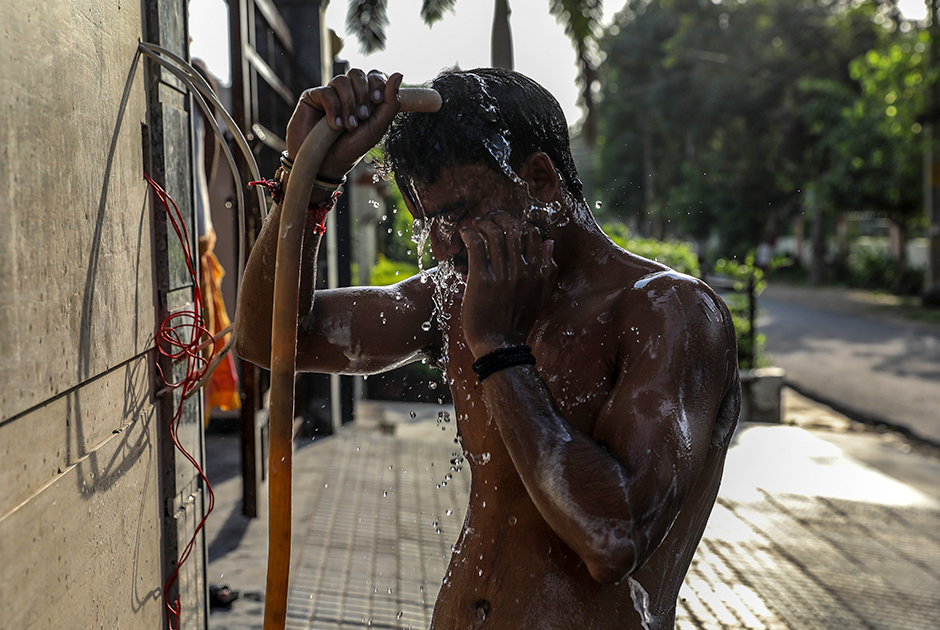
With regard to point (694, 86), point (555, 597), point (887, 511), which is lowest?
point (887, 511)

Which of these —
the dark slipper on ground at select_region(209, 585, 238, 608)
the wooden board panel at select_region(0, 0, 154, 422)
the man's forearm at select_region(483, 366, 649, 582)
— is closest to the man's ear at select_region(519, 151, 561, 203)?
the man's forearm at select_region(483, 366, 649, 582)

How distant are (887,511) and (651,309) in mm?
5060

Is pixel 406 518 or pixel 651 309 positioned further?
pixel 406 518

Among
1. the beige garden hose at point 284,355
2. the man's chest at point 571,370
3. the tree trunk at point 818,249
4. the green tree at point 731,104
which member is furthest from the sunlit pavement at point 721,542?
the tree trunk at point 818,249

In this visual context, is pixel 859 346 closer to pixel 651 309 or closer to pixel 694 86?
pixel 651 309

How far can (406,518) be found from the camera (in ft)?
17.0

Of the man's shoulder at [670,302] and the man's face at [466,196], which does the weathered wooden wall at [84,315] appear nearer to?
the man's face at [466,196]

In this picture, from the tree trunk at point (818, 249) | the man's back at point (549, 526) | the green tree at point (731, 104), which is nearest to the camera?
the man's back at point (549, 526)

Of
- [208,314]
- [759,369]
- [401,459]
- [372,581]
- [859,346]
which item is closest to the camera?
[208,314]

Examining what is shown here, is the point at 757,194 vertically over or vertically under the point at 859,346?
over

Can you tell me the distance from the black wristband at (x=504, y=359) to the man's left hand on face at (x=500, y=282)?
0.04 feet

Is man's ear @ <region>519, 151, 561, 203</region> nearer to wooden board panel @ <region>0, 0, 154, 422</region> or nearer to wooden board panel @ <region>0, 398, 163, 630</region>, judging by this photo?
wooden board panel @ <region>0, 0, 154, 422</region>

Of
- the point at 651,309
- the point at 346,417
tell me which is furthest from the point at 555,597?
the point at 346,417

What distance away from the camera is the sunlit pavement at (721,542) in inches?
158
